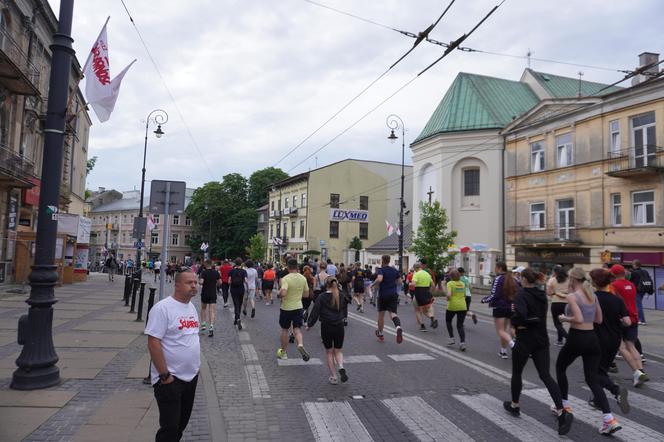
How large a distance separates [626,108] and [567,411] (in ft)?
75.3

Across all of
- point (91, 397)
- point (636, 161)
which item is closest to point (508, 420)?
point (91, 397)

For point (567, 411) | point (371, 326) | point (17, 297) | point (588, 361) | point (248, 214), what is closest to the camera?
point (567, 411)

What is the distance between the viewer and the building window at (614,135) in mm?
23997

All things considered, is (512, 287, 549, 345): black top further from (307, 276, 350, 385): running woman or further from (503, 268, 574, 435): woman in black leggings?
(307, 276, 350, 385): running woman

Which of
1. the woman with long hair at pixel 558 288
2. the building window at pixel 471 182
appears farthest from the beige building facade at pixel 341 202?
the woman with long hair at pixel 558 288

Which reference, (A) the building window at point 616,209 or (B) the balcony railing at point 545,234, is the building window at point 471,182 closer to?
(B) the balcony railing at point 545,234

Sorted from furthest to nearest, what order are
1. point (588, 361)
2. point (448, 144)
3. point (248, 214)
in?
point (248, 214), point (448, 144), point (588, 361)

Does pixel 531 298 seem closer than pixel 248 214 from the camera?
Yes

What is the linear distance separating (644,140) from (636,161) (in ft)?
3.41

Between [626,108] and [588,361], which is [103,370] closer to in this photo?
[588,361]

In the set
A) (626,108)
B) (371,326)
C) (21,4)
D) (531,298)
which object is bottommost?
(371,326)

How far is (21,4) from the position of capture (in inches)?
795

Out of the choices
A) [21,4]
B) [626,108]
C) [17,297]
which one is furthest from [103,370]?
[626,108]

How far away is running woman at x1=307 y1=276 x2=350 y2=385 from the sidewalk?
1.78 m
